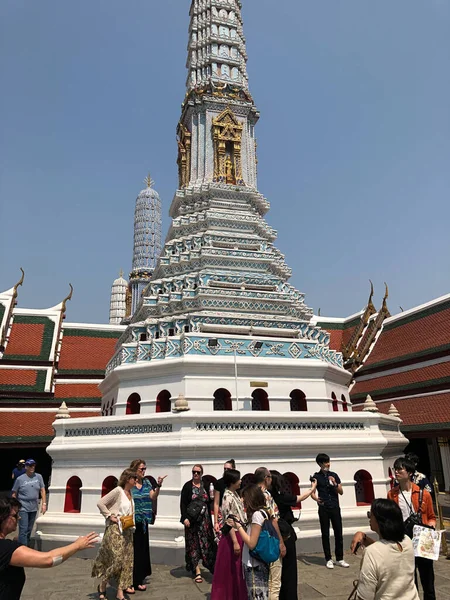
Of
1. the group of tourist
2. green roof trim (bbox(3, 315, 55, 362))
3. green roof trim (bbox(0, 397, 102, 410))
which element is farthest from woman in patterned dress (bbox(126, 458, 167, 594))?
green roof trim (bbox(3, 315, 55, 362))

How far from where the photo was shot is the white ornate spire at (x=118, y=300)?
61.3m

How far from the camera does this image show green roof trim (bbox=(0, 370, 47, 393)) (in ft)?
66.1

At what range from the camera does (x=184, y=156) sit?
72.0 feet

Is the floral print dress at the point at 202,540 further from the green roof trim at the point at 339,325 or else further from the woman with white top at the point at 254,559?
the green roof trim at the point at 339,325

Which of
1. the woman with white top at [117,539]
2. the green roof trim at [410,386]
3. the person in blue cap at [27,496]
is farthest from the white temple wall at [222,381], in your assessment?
the woman with white top at [117,539]

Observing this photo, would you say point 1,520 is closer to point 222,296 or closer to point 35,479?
point 35,479

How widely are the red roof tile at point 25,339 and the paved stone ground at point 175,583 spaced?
47.8 ft

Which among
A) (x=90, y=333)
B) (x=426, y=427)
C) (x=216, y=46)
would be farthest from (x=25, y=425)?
(x=216, y=46)

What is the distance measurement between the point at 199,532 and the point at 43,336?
17.7 meters

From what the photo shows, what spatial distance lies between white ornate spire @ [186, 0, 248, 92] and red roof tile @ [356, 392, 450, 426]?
15.8m

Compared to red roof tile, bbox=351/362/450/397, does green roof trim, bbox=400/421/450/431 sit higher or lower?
lower

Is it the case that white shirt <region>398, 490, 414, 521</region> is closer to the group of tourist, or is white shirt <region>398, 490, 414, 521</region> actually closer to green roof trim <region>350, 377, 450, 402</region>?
the group of tourist

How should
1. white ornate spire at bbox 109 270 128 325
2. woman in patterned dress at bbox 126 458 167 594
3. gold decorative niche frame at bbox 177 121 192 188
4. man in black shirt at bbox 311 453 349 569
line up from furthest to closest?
white ornate spire at bbox 109 270 128 325, gold decorative niche frame at bbox 177 121 192 188, man in black shirt at bbox 311 453 349 569, woman in patterned dress at bbox 126 458 167 594

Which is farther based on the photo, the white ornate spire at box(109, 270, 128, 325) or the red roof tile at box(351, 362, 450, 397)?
the white ornate spire at box(109, 270, 128, 325)
